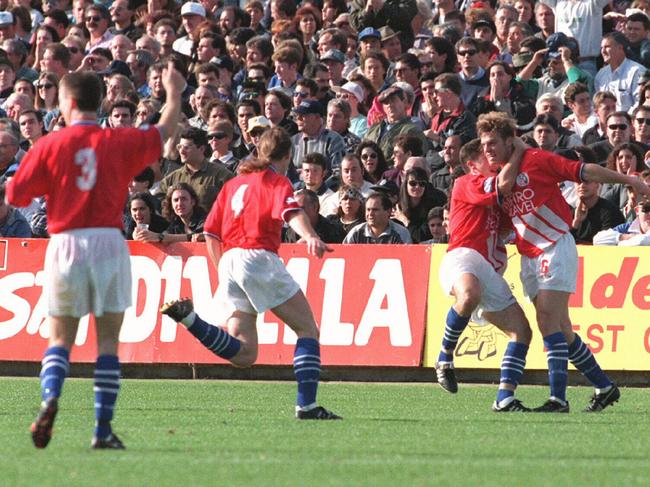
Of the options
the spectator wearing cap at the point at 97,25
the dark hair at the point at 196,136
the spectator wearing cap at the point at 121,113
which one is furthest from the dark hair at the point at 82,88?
the spectator wearing cap at the point at 97,25

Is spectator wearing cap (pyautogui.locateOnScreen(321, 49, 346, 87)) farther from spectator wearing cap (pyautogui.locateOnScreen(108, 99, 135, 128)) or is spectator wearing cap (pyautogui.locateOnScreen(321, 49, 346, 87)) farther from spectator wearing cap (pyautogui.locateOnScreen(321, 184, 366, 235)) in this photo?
spectator wearing cap (pyautogui.locateOnScreen(321, 184, 366, 235))

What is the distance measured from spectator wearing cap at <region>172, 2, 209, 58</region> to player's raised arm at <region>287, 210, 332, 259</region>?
12.5 m

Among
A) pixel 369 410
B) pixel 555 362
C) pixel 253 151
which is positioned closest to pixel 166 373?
pixel 253 151

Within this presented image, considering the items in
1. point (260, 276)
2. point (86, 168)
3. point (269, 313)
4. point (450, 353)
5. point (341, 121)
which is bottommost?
point (269, 313)

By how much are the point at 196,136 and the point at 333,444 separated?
8929mm

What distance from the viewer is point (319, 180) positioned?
1803 cm

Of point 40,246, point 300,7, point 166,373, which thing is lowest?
point 166,373

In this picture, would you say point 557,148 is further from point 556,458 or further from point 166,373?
point 556,458

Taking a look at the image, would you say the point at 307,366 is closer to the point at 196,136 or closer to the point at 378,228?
the point at 378,228

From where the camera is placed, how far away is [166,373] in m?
17.2

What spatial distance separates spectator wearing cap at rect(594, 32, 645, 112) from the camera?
19.5m

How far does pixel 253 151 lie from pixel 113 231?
10.2 meters

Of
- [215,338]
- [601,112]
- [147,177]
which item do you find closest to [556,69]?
[601,112]

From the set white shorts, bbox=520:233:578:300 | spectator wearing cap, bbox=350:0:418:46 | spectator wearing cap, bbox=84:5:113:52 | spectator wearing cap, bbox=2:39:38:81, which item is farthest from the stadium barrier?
spectator wearing cap, bbox=84:5:113:52
